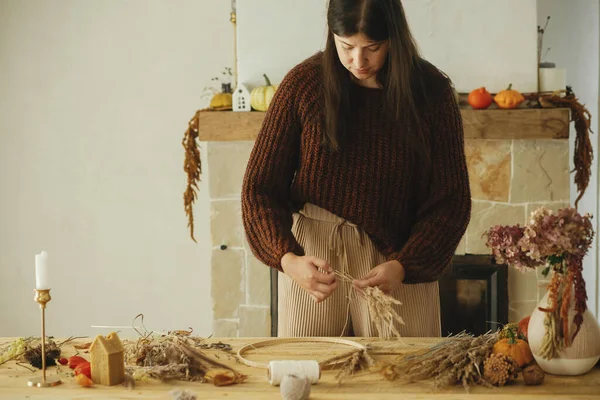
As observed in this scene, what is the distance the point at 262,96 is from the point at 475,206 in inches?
45.5

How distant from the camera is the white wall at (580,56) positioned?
4.20 metres

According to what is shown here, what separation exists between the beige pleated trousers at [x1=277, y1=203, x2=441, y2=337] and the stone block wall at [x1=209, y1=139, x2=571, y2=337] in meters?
1.87

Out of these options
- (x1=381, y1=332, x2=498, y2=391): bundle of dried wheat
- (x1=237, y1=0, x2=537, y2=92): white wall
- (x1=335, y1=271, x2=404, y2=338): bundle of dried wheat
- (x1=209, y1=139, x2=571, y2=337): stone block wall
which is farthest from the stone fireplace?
(x1=381, y1=332, x2=498, y2=391): bundle of dried wheat

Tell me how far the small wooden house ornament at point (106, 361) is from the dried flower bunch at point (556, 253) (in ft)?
2.60

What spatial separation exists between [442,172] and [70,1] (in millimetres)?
3243

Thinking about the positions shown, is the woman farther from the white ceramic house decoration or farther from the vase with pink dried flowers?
the white ceramic house decoration

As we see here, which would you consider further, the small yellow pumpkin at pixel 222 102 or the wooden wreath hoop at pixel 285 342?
the small yellow pumpkin at pixel 222 102

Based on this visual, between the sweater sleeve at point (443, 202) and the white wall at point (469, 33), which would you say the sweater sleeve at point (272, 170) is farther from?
the white wall at point (469, 33)

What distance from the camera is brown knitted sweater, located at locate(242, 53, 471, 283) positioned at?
1.92 metres

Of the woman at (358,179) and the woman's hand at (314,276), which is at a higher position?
the woman at (358,179)

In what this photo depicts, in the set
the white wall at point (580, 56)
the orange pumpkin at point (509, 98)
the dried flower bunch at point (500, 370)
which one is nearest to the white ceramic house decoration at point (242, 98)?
the orange pumpkin at point (509, 98)

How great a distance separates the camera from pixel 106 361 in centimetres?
155

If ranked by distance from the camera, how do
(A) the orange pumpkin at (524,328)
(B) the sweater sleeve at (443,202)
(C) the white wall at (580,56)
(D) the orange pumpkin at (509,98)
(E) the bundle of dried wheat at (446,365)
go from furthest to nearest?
(C) the white wall at (580,56) → (D) the orange pumpkin at (509,98) → (B) the sweater sleeve at (443,202) → (A) the orange pumpkin at (524,328) → (E) the bundle of dried wheat at (446,365)

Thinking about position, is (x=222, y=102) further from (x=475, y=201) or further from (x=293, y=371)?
(x=293, y=371)
